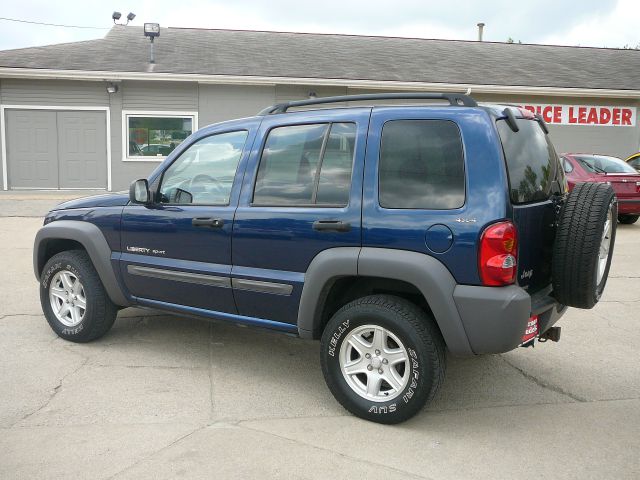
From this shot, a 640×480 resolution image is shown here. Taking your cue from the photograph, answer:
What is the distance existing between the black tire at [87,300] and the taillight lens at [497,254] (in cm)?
312

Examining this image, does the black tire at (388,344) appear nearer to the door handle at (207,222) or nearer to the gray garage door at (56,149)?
the door handle at (207,222)

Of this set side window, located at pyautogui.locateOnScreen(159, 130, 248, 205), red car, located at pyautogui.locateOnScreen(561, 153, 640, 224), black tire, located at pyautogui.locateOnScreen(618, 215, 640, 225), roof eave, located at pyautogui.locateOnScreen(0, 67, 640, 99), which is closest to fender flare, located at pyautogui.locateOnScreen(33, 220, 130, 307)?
side window, located at pyautogui.locateOnScreen(159, 130, 248, 205)

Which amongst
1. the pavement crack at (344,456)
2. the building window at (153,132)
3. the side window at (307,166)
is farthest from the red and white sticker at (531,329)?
the building window at (153,132)

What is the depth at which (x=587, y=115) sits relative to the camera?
1812 cm

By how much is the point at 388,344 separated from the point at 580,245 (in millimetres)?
1260

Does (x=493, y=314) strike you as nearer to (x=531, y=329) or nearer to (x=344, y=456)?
(x=531, y=329)

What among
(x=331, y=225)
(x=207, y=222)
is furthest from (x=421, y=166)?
(x=207, y=222)

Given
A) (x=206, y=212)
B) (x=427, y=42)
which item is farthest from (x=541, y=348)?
(x=427, y=42)

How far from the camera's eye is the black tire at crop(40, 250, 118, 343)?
493 cm

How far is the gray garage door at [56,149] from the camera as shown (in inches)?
635

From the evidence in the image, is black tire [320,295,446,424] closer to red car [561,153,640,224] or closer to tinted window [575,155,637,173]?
red car [561,153,640,224]

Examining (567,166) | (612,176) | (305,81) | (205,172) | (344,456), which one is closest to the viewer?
(344,456)

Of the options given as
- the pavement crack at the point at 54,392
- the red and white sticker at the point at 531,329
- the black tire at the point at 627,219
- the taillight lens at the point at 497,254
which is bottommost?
the pavement crack at the point at 54,392

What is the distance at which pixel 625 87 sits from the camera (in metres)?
17.6
